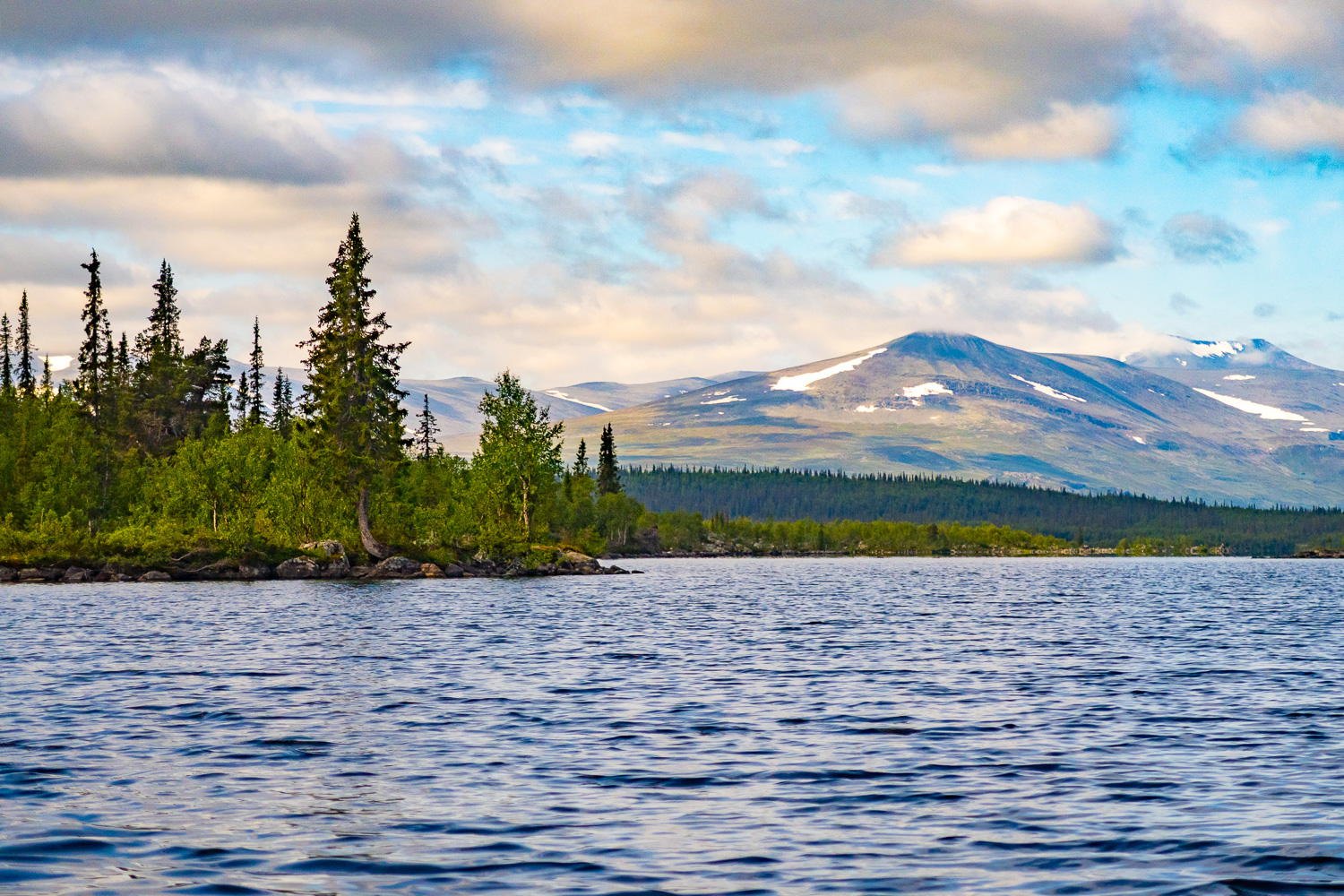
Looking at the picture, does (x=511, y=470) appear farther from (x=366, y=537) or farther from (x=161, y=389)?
(x=161, y=389)

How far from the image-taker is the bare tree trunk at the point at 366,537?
110 metres

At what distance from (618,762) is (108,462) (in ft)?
369

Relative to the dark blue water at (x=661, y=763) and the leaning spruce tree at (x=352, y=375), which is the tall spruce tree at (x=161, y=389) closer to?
the leaning spruce tree at (x=352, y=375)

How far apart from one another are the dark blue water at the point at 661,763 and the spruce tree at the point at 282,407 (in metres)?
105

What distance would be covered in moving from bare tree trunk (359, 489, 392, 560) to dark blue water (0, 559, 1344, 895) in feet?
189

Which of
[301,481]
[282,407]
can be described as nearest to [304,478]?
[301,481]

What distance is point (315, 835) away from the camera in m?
17.6

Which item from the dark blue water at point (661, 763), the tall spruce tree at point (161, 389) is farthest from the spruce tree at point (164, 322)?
the dark blue water at point (661, 763)

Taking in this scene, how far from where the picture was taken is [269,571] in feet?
346

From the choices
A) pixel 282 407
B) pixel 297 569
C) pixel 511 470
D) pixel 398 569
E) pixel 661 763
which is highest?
pixel 282 407

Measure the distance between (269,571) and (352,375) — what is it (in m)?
18.9

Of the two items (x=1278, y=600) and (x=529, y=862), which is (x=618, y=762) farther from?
(x=1278, y=600)

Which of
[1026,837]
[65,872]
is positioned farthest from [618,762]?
[65,872]

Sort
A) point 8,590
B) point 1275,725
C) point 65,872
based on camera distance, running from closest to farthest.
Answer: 1. point 65,872
2. point 1275,725
3. point 8,590
